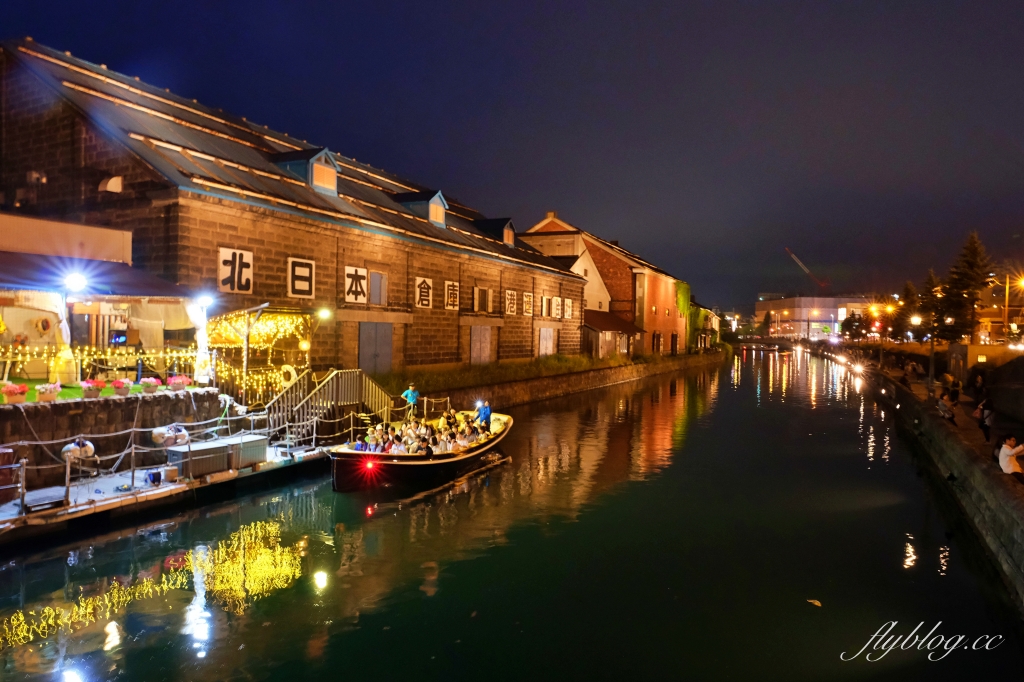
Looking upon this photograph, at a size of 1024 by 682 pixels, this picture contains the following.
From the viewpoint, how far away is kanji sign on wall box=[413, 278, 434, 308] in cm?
3128

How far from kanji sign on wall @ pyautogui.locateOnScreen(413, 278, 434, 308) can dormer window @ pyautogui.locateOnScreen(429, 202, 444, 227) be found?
4641mm

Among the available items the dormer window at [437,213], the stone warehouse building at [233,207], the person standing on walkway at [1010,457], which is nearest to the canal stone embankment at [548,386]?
the stone warehouse building at [233,207]

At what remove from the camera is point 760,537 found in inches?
610

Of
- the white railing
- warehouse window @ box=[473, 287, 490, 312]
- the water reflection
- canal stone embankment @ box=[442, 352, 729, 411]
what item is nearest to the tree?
canal stone embankment @ box=[442, 352, 729, 411]

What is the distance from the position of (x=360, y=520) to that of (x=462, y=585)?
4.60 metres

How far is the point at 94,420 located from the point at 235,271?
7792mm

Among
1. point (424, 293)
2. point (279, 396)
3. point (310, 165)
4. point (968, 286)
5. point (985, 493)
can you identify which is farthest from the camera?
point (968, 286)

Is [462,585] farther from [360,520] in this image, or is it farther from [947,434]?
[947,434]

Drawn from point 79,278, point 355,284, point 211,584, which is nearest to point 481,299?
point 355,284

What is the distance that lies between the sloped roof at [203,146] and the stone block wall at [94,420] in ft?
21.6

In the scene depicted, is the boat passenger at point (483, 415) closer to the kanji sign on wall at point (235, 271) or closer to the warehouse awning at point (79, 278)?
the kanji sign on wall at point (235, 271)

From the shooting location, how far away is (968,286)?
51312 millimetres

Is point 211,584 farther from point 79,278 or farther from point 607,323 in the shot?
point 607,323

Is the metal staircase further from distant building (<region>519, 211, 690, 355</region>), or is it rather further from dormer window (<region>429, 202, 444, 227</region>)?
distant building (<region>519, 211, 690, 355</region>)
